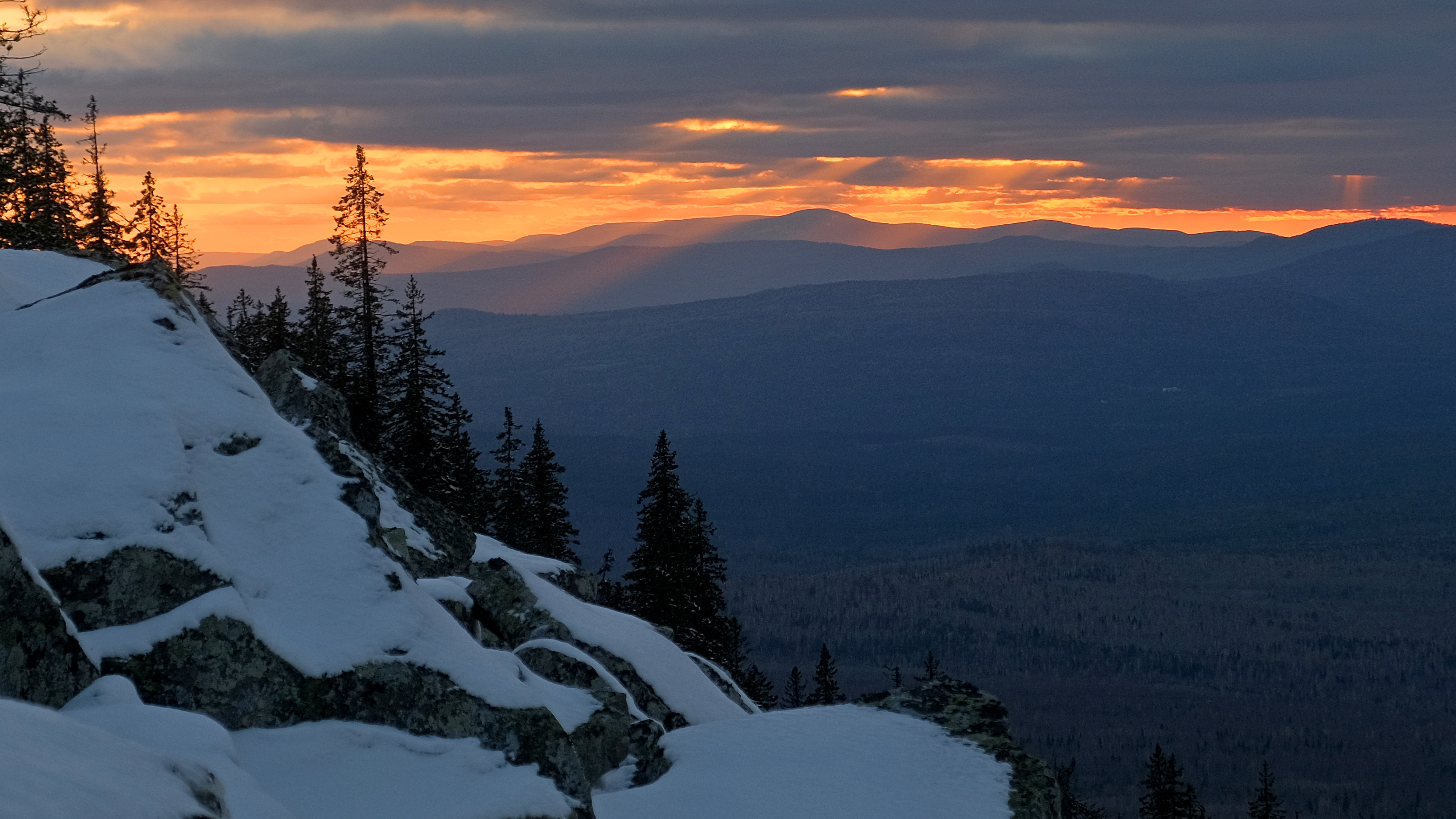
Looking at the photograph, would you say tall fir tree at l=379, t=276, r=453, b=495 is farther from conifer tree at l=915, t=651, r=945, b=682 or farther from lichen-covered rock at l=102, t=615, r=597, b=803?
lichen-covered rock at l=102, t=615, r=597, b=803

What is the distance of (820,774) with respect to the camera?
18234mm

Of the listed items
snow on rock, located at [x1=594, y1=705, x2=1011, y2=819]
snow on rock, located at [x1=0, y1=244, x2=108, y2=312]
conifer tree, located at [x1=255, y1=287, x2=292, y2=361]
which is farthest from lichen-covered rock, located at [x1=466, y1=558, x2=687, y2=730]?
conifer tree, located at [x1=255, y1=287, x2=292, y2=361]

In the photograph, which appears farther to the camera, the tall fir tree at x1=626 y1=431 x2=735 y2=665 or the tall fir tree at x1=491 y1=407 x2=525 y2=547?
the tall fir tree at x1=491 y1=407 x2=525 y2=547

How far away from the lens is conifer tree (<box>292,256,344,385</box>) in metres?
51.1

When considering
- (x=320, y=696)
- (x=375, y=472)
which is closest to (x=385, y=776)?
(x=320, y=696)

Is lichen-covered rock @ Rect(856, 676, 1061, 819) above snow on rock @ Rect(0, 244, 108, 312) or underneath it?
underneath

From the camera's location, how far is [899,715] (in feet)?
68.1

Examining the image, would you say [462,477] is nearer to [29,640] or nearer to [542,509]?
[542,509]

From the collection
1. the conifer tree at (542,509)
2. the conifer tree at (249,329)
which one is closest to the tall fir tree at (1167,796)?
the conifer tree at (542,509)

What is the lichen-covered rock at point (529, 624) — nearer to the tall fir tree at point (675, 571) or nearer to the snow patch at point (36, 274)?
the snow patch at point (36, 274)

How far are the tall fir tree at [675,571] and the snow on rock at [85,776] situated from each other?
37.1 metres

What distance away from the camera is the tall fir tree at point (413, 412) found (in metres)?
49.3

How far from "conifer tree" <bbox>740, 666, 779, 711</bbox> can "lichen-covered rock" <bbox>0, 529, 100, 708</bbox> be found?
38.7 meters

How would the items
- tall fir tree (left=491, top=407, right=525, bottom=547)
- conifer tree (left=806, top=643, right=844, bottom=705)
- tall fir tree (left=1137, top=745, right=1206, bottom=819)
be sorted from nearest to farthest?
tall fir tree (left=1137, top=745, right=1206, bottom=819) < tall fir tree (left=491, top=407, right=525, bottom=547) < conifer tree (left=806, top=643, right=844, bottom=705)
